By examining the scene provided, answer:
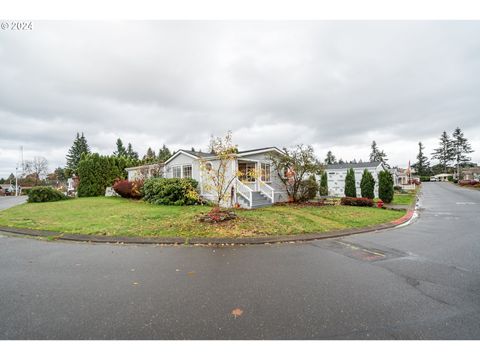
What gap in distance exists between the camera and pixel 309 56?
12.8 m

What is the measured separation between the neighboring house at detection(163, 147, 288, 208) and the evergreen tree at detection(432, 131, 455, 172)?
3925 inches

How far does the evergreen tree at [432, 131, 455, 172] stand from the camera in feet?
272

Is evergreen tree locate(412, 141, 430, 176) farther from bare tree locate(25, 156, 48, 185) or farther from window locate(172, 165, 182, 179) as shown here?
bare tree locate(25, 156, 48, 185)

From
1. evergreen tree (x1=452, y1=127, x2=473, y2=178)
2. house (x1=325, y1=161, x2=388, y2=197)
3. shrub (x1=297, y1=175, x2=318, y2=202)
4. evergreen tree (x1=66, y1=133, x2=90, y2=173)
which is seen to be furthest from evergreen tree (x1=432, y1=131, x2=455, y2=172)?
evergreen tree (x1=66, y1=133, x2=90, y2=173)

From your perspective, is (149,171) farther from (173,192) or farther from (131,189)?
(173,192)

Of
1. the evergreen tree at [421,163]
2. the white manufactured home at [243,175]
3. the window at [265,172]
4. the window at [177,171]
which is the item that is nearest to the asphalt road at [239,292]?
the white manufactured home at [243,175]

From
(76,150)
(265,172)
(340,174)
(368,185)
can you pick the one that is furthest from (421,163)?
(76,150)

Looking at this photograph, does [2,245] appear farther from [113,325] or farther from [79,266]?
[113,325]

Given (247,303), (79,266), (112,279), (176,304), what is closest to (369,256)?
(247,303)

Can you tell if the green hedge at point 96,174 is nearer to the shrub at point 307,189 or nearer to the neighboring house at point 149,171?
the neighboring house at point 149,171

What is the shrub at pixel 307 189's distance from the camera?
1634 centimetres

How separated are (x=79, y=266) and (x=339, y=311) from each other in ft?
16.5

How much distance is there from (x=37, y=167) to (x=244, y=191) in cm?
6987

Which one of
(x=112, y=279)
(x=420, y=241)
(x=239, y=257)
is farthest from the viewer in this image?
(x=420, y=241)
